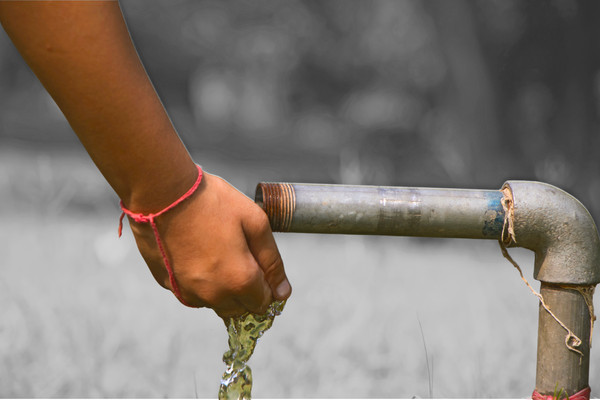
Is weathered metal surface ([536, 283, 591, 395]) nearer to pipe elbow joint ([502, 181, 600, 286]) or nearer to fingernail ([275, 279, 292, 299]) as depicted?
pipe elbow joint ([502, 181, 600, 286])

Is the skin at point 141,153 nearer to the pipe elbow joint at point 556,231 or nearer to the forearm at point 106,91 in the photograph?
the forearm at point 106,91

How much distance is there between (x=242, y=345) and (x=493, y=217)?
18.9 inches

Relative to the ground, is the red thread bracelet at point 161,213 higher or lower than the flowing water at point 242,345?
higher

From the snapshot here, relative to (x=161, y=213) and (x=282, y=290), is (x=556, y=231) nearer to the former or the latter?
(x=282, y=290)

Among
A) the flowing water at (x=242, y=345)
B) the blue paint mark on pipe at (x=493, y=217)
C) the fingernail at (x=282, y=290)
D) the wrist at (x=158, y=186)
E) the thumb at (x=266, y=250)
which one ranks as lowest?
the flowing water at (x=242, y=345)

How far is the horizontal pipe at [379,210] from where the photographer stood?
44.3 inches

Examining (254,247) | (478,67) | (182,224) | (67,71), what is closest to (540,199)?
(254,247)

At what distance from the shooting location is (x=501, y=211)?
1153mm

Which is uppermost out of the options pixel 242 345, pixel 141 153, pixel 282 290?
pixel 141 153

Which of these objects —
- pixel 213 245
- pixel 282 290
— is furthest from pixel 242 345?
pixel 213 245

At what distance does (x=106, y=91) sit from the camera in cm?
98

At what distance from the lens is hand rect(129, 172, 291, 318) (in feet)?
3.43

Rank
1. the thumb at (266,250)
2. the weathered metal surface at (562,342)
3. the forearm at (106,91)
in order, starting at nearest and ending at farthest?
1. the forearm at (106,91)
2. the thumb at (266,250)
3. the weathered metal surface at (562,342)

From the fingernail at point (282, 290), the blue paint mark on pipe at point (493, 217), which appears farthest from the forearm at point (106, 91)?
the blue paint mark on pipe at point (493, 217)
